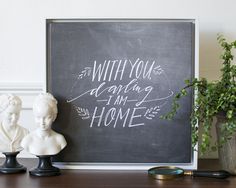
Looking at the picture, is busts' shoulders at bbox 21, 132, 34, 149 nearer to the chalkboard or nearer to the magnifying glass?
the chalkboard

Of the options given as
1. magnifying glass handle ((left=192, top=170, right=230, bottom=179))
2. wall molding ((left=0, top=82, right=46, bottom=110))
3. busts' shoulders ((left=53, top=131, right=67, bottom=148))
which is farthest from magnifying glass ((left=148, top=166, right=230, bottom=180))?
wall molding ((left=0, top=82, right=46, bottom=110))

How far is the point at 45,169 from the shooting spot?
3.67 ft

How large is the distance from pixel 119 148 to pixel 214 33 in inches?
21.2

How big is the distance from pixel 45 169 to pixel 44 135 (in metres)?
0.10

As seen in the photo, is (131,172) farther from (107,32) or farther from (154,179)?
(107,32)

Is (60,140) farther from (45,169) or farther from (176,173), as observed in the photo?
(176,173)

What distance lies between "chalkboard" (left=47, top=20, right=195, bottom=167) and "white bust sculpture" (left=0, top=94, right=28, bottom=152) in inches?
4.6

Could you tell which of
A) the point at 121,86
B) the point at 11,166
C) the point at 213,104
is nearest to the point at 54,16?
the point at 121,86

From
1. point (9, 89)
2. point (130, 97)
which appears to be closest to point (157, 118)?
point (130, 97)

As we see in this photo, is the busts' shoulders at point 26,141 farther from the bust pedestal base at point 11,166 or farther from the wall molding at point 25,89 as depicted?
the wall molding at point 25,89

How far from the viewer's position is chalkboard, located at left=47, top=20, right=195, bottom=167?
118cm

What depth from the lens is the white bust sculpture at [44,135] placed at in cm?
111

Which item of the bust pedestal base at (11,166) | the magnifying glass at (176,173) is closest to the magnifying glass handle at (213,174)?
the magnifying glass at (176,173)

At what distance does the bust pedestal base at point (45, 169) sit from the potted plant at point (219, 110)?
1.14ft
